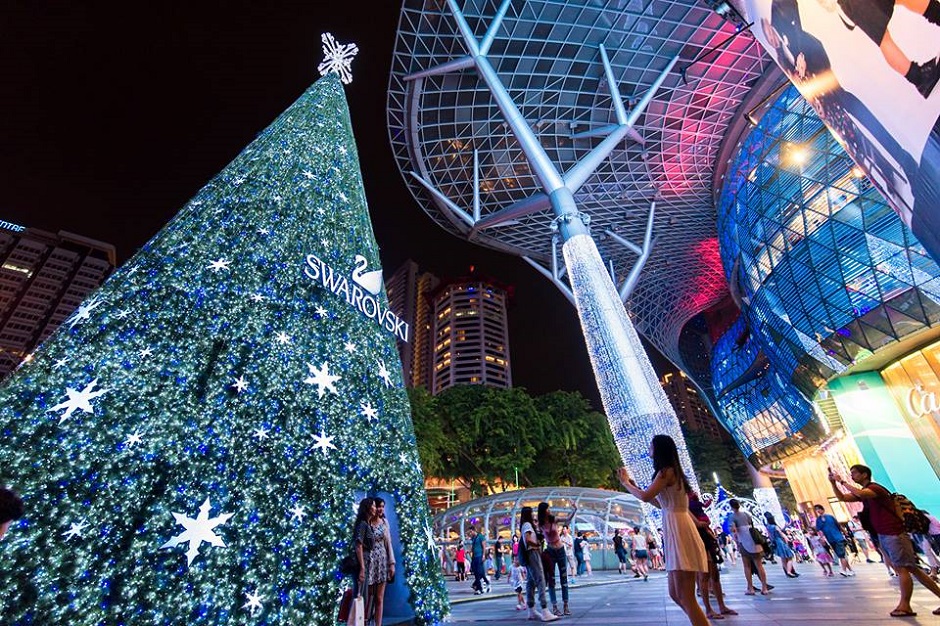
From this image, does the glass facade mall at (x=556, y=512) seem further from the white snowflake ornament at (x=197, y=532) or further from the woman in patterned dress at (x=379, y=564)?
the white snowflake ornament at (x=197, y=532)

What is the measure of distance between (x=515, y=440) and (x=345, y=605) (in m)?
24.2

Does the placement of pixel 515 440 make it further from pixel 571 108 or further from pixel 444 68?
pixel 444 68

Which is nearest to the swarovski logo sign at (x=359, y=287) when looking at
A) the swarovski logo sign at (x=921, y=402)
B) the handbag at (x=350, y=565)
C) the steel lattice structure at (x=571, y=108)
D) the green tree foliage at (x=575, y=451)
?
the handbag at (x=350, y=565)

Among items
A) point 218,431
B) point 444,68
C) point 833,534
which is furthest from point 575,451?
point 218,431

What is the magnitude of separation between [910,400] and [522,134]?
19.8 metres

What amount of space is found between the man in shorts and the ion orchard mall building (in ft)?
15.3

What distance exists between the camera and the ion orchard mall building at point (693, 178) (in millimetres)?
17562

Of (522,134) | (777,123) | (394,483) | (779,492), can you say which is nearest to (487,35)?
(522,134)

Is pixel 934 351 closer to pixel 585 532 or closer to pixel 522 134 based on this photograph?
pixel 585 532

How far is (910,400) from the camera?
1841cm

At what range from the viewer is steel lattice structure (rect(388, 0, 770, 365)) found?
20.6 metres

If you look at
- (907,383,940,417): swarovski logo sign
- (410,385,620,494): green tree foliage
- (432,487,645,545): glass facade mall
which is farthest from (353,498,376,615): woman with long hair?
(907,383,940,417): swarovski logo sign

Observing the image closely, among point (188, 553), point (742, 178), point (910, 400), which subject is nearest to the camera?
point (188, 553)

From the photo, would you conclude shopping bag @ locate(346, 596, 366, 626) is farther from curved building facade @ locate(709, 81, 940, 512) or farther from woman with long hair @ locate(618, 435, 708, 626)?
curved building facade @ locate(709, 81, 940, 512)
